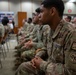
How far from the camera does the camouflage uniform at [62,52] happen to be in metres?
1.21

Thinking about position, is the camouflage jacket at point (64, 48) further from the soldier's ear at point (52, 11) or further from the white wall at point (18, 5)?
the white wall at point (18, 5)

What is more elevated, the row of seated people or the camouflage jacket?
the camouflage jacket

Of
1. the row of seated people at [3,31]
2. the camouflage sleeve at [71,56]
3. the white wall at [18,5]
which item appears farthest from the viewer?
the white wall at [18,5]

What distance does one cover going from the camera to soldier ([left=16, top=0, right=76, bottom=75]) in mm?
1219

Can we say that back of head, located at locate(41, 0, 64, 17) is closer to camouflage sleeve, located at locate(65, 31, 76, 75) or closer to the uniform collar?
the uniform collar

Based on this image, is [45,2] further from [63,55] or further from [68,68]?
[68,68]

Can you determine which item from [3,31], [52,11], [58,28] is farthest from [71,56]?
[3,31]

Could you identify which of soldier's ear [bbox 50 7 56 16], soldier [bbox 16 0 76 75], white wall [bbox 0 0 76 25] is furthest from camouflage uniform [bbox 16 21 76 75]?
white wall [bbox 0 0 76 25]

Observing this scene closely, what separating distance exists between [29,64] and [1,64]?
250cm

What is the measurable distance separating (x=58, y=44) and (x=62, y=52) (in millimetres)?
81

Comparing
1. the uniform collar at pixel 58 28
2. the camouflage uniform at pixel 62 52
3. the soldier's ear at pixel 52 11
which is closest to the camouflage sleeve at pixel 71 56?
the camouflage uniform at pixel 62 52

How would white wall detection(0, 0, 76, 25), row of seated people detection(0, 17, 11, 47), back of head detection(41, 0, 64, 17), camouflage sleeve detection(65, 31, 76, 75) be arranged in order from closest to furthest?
1. camouflage sleeve detection(65, 31, 76, 75)
2. back of head detection(41, 0, 64, 17)
3. row of seated people detection(0, 17, 11, 47)
4. white wall detection(0, 0, 76, 25)

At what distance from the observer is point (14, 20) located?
46.4ft

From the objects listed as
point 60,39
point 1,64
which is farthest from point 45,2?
point 1,64
